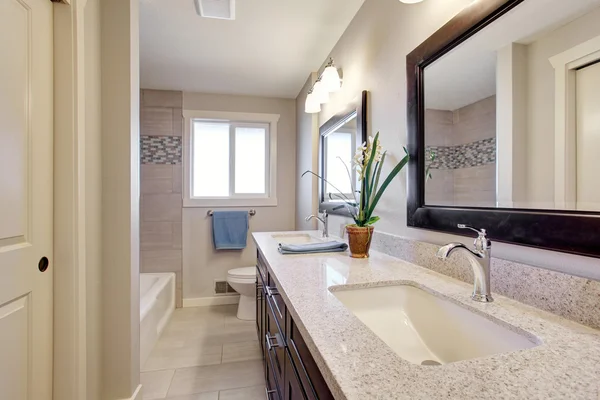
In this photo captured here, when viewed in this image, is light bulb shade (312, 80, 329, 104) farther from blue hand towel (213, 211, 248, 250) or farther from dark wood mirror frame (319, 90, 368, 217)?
blue hand towel (213, 211, 248, 250)

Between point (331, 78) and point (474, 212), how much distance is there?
131 cm

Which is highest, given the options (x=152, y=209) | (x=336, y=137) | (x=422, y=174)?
(x=336, y=137)

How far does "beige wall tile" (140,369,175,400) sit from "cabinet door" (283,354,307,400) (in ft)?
A: 3.68

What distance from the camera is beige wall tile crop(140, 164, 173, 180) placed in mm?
2898

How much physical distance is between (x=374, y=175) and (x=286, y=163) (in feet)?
6.52

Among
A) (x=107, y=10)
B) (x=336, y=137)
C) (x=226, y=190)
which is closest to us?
(x=107, y=10)

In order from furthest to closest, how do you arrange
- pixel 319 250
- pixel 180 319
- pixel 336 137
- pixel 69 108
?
pixel 180 319
pixel 336 137
pixel 319 250
pixel 69 108

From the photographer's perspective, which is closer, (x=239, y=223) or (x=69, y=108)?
(x=69, y=108)

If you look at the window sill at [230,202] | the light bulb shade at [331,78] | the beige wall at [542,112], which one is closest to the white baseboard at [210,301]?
the window sill at [230,202]

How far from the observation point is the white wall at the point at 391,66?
3.56 ft

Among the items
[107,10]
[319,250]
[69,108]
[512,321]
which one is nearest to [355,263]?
[319,250]

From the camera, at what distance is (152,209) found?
293cm

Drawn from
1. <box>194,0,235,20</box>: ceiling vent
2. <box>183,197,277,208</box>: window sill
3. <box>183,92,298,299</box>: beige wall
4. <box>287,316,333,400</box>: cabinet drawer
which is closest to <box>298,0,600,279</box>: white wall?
<box>287,316,333,400</box>: cabinet drawer

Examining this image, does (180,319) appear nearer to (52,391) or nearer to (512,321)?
(52,391)
